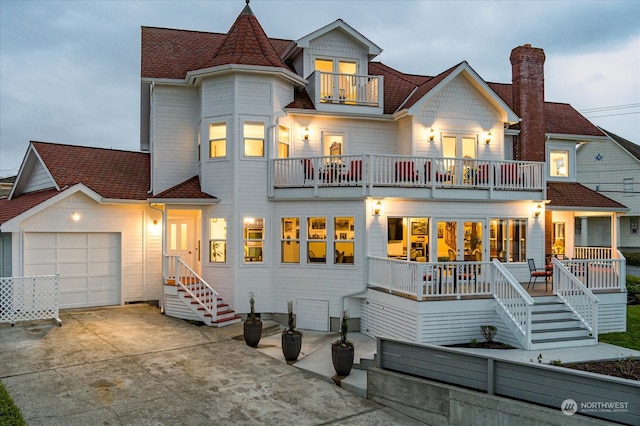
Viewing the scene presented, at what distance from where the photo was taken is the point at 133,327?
12812mm

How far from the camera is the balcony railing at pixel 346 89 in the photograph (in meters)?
15.2

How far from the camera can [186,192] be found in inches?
567

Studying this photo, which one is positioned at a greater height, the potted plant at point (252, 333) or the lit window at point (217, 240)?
the lit window at point (217, 240)

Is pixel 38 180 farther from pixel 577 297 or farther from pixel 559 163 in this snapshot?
pixel 559 163

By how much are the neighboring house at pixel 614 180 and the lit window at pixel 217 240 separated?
28.1 m

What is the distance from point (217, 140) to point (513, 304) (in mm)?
10051

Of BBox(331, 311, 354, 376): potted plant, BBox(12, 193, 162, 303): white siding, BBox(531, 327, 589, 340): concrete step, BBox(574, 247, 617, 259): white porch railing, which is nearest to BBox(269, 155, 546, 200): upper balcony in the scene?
BBox(574, 247, 617, 259): white porch railing

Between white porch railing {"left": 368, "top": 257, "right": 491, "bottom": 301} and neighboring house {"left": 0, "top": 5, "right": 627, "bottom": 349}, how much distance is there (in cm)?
6

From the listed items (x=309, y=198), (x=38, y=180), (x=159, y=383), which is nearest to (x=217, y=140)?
(x=309, y=198)

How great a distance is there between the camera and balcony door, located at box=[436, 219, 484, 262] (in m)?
14.2

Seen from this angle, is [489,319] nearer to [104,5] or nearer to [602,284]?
[602,284]

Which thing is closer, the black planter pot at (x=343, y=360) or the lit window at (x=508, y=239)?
the black planter pot at (x=343, y=360)

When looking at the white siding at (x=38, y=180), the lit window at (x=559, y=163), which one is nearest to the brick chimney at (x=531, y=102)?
the lit window at (x=559, y=163)

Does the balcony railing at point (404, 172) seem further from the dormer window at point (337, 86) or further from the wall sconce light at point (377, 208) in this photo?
the dormer window at point (337, 86)
